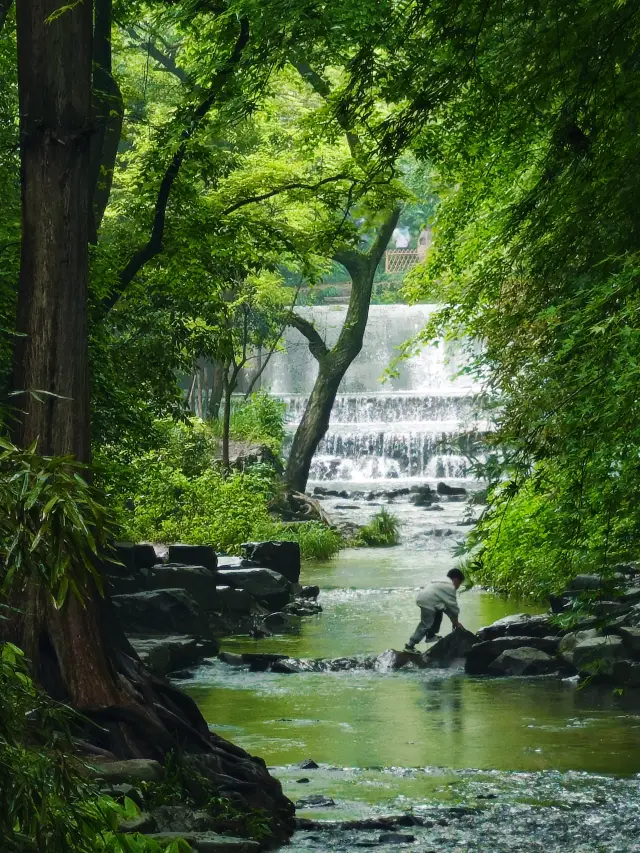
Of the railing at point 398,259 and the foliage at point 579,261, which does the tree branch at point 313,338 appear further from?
the railing at point 398,259

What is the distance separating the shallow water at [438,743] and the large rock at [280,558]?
10.4 ft

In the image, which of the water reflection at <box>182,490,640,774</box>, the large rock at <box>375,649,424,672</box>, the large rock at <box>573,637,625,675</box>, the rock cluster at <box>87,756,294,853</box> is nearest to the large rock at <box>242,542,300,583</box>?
the water reflection at <box>182,490,640,774</box>

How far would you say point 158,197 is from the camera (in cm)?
1246

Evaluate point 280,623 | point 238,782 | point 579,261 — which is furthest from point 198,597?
point 579,261

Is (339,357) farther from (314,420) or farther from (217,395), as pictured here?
(217,395)

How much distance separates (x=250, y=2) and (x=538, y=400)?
411 cm

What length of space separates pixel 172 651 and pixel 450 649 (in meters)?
3.22

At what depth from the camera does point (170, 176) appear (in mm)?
12312

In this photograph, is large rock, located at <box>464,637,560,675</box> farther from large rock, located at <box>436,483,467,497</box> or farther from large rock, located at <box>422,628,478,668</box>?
large rock, located at <box>436,483,467,497</box>

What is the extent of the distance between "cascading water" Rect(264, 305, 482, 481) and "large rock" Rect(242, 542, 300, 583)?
9318 millimetres

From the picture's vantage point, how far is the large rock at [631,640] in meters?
13.0

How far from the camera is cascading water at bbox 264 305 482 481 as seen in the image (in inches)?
1374

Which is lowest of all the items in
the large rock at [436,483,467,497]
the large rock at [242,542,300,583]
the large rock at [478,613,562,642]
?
the large rock at [478,613,562,642]

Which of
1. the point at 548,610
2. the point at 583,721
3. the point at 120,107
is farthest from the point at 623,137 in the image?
the point at 548,610
